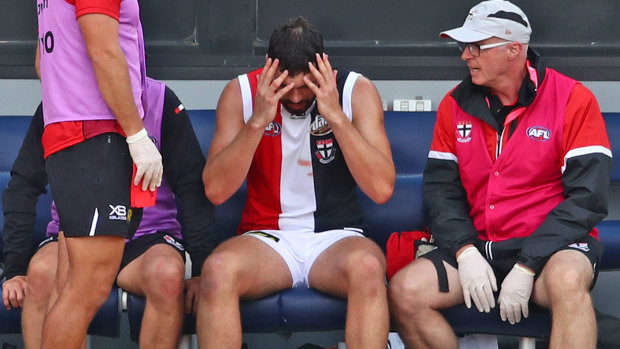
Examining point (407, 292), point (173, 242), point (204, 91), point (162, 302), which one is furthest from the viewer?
point (204, 91)

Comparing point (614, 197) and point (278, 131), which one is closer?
point (278, 131)

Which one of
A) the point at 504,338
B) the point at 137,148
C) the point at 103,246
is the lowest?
the point at 504,338

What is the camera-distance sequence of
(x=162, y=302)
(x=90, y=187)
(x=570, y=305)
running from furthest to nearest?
1. (x=162, y=302)
2. (x=570, y=305)
3. (x=90, y=187)

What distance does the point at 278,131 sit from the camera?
3.69 metres

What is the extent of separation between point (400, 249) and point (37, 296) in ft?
4.14

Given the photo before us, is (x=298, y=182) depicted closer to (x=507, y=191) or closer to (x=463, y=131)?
(x=463, y=131)

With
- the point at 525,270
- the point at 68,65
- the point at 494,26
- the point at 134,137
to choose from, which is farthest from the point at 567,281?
the point at 68,65

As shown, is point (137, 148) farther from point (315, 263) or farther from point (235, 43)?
point (235, 43)

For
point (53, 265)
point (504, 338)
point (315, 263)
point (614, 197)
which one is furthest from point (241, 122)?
point (614, 197)

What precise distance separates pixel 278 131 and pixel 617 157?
1478 millimetres

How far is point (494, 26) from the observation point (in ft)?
11.7

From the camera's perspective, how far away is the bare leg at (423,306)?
3.41m

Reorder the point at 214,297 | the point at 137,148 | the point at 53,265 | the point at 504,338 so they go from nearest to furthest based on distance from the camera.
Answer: the point at 137,148 → the point at 214,297 → the point at 53,265 → the point at 504,338

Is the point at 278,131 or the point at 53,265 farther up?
the point at 278,131
